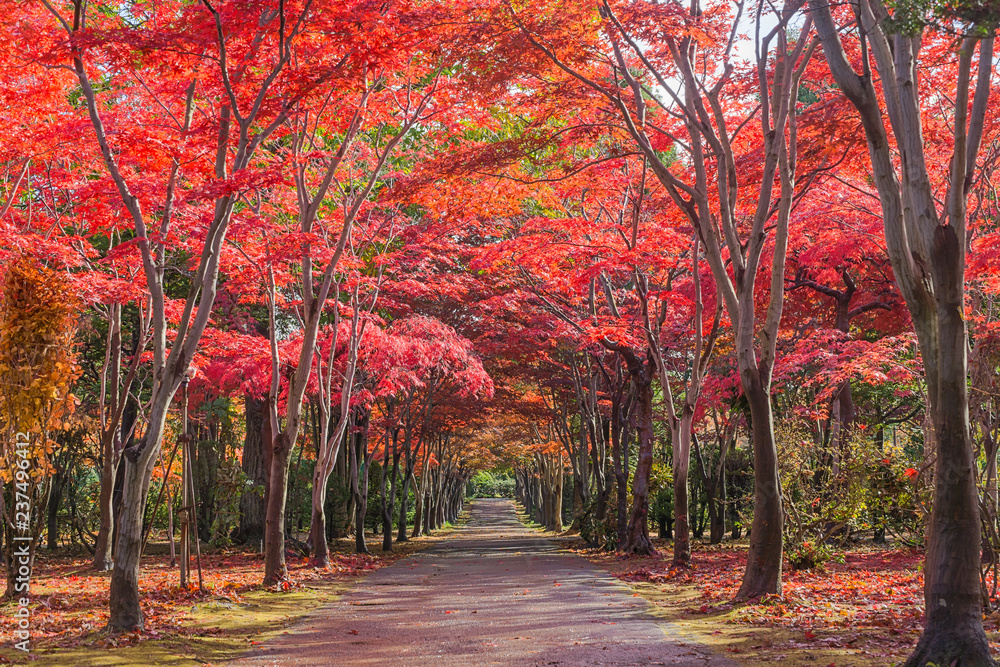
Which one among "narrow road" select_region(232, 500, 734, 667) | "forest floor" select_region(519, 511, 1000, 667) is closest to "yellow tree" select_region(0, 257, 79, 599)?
"narrow road" select_region(232, 500, 734, 667)

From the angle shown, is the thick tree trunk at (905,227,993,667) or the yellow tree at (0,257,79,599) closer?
the thick tree trunk at (905,227,993,667)

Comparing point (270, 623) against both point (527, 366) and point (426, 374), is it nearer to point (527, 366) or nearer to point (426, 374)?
point (426, 374)

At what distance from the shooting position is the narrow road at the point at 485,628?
20.5 ft

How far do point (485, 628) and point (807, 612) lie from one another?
128 inches

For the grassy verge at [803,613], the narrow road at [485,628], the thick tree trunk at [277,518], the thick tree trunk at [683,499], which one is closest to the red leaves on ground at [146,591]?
the thick tree trunk at [277,518]

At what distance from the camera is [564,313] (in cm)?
1764

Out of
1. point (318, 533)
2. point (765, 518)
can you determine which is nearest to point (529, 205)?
point (318, 533)

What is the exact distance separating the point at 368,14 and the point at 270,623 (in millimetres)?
6687

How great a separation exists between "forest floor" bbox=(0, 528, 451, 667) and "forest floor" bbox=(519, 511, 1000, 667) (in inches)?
170

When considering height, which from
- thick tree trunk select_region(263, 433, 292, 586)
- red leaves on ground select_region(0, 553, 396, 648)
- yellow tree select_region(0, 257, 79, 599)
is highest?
yellow tree select_region(0, 257, 79, 599)

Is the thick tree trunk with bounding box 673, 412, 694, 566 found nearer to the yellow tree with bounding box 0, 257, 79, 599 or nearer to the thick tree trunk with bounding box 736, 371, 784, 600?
the thick tree trunk with bounding box 736, 371, 784, 600

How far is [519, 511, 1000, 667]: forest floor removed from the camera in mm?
6180

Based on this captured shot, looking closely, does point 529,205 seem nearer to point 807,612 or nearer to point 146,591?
point 146,591

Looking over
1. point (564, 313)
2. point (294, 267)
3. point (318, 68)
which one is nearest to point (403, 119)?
point (318, 68)
